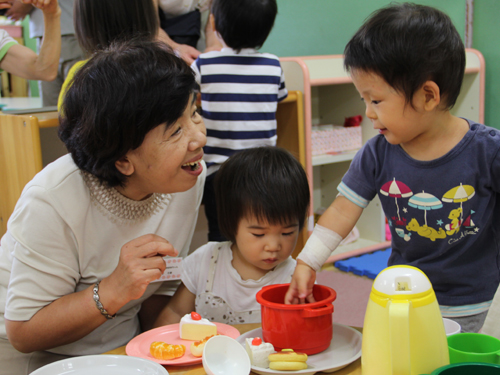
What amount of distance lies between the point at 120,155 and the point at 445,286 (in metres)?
0.73

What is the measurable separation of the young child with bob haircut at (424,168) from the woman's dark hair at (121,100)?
349 mm

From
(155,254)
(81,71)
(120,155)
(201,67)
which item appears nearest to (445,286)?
(155,254)

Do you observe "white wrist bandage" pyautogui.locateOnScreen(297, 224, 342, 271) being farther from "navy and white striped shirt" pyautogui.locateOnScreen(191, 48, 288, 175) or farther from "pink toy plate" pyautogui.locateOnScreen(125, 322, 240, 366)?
"navy and white striped shirt" pyautogui.locateOnScreen(191, 48, 288, 175)

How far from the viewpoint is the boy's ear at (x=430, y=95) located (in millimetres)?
913

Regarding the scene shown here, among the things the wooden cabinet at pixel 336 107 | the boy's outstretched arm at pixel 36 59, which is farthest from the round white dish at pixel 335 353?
the boy's outstretched arm at pixel 36 59

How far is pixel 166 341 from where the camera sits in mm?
845

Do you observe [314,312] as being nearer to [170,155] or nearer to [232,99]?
Answer: [170,155]

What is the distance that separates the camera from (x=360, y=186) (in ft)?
3.52

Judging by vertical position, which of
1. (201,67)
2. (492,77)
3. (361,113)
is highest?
(201,67)

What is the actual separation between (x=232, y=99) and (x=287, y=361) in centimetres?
136

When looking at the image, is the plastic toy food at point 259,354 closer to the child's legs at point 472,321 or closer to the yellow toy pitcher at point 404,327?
the yellow toy pitcher at point 404,327

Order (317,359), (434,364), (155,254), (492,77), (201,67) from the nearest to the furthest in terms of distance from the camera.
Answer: (434,364), (317,359), (155,254), (201,67), (492,77)

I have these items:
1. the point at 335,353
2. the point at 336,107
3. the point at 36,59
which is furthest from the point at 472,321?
the point at 336,107

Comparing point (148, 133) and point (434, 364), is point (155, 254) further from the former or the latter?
point (434, 364)
